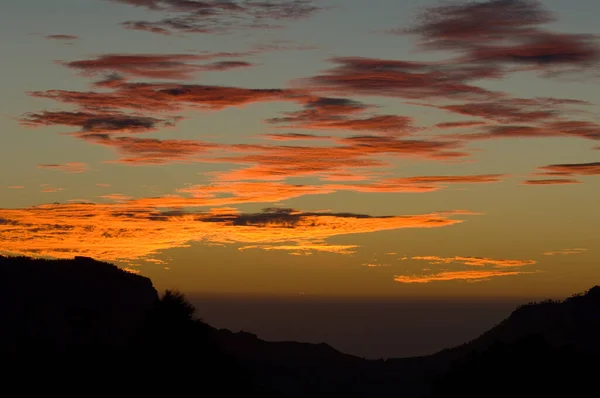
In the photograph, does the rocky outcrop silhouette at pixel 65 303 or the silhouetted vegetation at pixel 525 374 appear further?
the rocky outcrop silhouette at pixel 65 303

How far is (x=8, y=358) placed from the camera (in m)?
95.9

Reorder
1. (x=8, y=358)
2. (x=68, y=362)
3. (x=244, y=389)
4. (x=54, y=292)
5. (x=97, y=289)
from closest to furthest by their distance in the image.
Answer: (x=244, y=389) < (x=68, y=362) < (x=8, y=358) < (x=54, y=292) < (x=97, y=289)

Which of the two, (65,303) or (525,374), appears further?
(65,303)

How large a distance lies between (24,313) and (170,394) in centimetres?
10694

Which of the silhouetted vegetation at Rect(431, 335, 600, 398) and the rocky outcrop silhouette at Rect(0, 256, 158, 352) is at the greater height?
the rocky outcrop silhouette at Rect(0, 256, 158, 352)

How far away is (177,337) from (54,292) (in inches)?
4510

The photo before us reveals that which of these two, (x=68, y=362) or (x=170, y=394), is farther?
(x=68, y=362)

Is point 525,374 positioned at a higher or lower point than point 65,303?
lower

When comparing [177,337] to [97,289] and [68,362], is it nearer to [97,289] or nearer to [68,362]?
[68,362]

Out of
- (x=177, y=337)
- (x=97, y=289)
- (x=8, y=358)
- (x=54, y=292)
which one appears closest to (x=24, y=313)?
(x=54, y=292)

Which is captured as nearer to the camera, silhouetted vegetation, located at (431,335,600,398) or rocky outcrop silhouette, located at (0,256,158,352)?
silhouetted vegetation, located at (431,335,600,398)

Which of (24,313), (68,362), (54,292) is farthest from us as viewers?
(54,292)

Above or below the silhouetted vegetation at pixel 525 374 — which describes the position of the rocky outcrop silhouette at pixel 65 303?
above

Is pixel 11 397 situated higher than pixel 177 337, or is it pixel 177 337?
pixel 177 337
